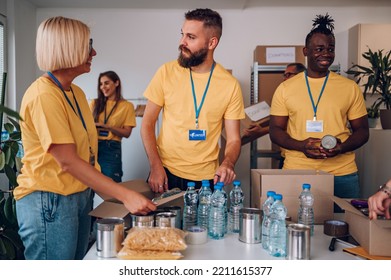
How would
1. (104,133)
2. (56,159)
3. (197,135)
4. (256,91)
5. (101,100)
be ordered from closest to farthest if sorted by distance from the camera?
(56,159), (197,135), (104,133), (101,100), (256,91)

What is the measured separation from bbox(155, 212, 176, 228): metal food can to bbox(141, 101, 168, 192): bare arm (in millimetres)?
357

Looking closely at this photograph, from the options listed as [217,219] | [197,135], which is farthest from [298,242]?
[197,135]

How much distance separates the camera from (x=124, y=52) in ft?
14.4

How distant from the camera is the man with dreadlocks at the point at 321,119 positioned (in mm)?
2020

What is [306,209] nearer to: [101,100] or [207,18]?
[207,18]

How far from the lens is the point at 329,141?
1905 millimetres

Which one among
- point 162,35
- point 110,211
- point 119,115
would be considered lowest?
point 110,211

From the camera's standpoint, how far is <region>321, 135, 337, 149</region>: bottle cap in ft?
6.23

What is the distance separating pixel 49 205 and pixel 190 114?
77cm

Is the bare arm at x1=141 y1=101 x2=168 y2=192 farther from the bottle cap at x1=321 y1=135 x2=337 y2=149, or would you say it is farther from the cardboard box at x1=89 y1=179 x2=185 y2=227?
the bottle cap at x1=321 y1=135 x2=337 y2=149

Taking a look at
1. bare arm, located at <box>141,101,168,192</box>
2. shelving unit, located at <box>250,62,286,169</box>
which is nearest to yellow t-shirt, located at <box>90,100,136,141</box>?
shelving unit, located at <box>250,62,286,169</box>

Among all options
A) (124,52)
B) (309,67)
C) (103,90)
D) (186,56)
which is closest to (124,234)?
(186,56)

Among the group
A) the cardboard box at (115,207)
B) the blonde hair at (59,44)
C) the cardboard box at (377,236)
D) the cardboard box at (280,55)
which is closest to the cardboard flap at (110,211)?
the cardboard box at (115,207)
